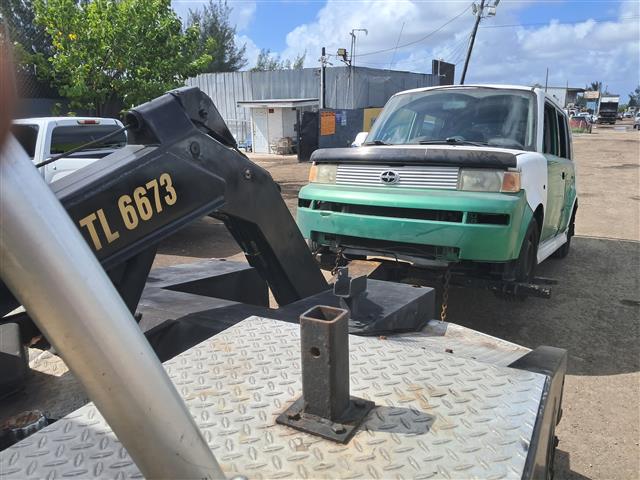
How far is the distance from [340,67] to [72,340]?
28.8m

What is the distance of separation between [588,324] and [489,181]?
6.74 feet

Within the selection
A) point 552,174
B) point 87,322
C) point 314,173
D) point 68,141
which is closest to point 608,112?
point 552,174

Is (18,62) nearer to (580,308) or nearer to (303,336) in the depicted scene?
(303,336)

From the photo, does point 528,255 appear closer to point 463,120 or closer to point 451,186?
point 451,186

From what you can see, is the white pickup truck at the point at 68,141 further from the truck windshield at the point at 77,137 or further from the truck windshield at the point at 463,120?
the truck windshield at the point at 463,120

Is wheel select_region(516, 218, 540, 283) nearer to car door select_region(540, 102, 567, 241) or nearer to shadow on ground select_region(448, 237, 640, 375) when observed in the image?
car door select_region(540, 102, 567, 241)

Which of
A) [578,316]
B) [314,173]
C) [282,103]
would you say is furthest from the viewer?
[282,103]

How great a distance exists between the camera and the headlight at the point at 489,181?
4.04m

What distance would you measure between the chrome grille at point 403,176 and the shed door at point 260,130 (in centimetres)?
2391

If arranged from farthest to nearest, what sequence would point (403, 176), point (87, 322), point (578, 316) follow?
point (578, 316)
point (403, 176)
point (87, 322)

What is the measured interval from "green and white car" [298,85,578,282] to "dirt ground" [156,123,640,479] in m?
0.68

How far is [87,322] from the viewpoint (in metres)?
0.72

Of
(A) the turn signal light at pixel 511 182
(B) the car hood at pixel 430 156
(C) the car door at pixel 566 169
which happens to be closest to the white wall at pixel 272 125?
(C) the car door at pixel 566 169

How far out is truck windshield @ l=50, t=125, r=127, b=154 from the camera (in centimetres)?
725
